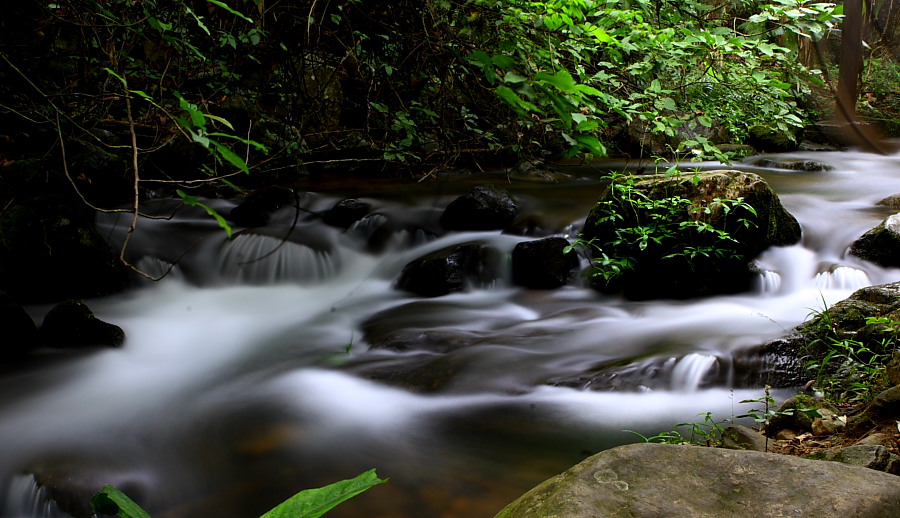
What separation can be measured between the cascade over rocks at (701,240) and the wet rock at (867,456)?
114 inches

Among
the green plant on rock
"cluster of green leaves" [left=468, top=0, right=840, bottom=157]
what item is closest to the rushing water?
the green plant on rock

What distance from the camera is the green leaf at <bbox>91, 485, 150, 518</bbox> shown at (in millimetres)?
727

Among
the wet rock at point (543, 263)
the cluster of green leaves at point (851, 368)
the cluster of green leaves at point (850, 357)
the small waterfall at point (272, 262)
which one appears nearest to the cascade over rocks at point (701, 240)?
the wet rock at point (543, 263)

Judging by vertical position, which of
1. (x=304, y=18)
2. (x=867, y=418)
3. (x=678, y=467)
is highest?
(x=304, y=18)

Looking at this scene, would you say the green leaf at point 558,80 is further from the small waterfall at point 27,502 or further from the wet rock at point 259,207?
the wet rock at point 259,207

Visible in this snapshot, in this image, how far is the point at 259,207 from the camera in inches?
260

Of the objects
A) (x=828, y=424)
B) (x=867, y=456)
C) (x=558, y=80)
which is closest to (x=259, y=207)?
(x=558, y=80)

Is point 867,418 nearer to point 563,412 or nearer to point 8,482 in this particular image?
point 563,412

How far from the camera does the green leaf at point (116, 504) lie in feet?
2.38

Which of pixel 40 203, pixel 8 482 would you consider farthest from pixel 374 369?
pixel 40 203

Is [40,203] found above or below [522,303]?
above

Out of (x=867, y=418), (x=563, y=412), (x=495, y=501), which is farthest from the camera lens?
(x=563, y=412)

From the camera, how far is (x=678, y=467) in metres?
1.45

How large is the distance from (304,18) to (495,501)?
10.6 feet
